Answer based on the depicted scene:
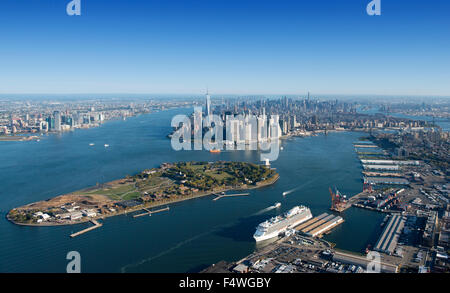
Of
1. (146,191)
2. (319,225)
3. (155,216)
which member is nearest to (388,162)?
(319,225)

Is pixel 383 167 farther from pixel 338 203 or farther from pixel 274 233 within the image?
pixel 274 233

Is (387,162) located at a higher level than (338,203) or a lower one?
higher

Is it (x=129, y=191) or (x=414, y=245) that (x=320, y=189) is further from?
(x=129, y=191)

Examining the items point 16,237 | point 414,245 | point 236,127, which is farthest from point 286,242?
point 236,127

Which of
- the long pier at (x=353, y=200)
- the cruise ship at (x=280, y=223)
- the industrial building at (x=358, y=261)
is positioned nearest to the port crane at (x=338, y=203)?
the long pier at (x=353, y=200)

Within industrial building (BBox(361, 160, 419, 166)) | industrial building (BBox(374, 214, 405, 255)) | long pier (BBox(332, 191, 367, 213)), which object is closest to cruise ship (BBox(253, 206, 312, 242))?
long pier (BBox(332, 191, 367, 213))

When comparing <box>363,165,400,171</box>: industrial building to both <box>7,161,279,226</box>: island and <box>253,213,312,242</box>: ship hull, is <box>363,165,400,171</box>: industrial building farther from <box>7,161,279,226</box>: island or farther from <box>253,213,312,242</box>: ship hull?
<box>253,213,312,242</box>: ship hull

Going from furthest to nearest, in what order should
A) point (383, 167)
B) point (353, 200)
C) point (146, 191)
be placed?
point (383, 167) → point (146, 191) → point (353, 200)
